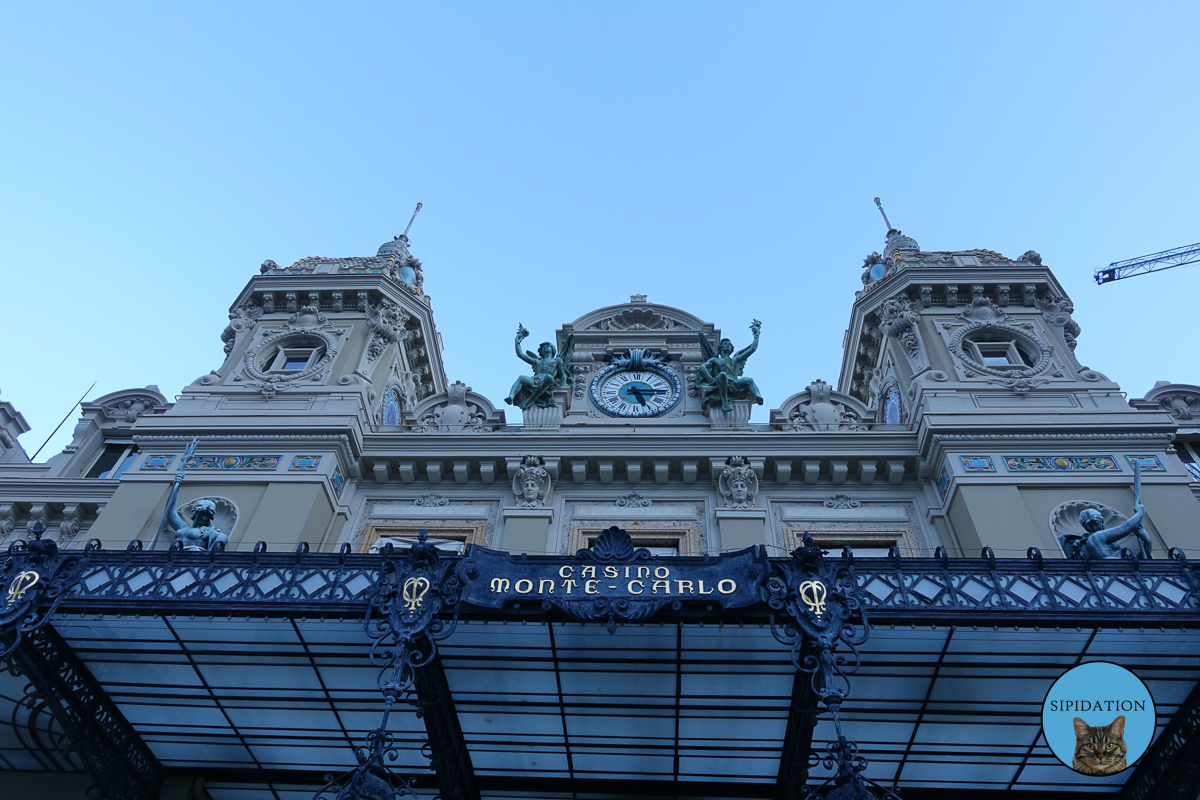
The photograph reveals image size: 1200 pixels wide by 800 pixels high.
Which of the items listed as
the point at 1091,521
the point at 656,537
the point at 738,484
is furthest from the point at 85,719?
the point at 1091,521

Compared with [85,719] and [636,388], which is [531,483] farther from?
[85,719]

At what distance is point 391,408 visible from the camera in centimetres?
2250

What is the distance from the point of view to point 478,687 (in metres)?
13.0

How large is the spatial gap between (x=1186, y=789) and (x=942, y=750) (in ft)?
9.36

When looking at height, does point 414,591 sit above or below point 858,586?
below

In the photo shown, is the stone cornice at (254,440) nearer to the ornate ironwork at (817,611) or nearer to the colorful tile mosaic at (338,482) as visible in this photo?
the colorful tile mosaic at (338,482)

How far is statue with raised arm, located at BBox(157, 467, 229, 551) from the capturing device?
617 inches

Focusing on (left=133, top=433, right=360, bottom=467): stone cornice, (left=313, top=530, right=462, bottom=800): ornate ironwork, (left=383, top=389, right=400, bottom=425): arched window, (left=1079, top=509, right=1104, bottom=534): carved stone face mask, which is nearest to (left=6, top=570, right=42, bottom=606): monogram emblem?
(left=313, top=530, right=462, bottom=800): ornate ironwork

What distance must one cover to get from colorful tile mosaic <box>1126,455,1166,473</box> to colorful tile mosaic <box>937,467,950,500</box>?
3.26m

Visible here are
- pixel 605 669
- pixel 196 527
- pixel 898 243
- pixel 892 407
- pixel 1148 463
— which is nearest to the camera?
pixel 605 669

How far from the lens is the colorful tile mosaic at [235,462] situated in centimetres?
1817

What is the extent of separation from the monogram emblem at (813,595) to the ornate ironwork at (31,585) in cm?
900

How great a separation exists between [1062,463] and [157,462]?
1719 cm

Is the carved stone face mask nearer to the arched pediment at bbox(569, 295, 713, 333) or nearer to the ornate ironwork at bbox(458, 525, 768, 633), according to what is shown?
the ornate ironwork at bbox(458, 525, 768, 633)
